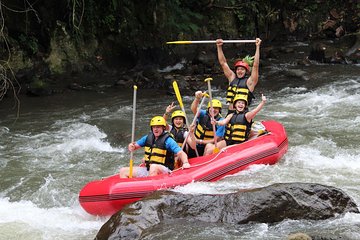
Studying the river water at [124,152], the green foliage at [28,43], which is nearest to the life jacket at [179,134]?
the river water at [124,152]

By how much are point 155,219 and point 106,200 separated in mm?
973

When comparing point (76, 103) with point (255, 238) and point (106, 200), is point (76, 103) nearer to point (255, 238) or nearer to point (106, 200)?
point (106, 200)

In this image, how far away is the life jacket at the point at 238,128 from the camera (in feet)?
21.5

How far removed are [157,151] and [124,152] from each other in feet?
7.92

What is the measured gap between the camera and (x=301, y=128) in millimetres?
8781

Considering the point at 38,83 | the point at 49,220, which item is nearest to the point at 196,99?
the point at 49,220

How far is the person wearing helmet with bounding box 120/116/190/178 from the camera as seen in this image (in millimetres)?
5688

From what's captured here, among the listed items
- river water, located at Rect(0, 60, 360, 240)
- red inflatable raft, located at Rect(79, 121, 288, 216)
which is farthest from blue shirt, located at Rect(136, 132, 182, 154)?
river water, located at Rect(0, 60, 360, 240)

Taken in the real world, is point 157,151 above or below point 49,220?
above

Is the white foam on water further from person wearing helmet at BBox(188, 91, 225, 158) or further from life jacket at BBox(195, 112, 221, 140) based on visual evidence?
life jacket at BBox(195, 112, 221, 140)

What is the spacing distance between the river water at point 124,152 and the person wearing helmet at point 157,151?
0.53 m

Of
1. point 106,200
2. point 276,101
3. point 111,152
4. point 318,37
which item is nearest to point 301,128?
point 276,101

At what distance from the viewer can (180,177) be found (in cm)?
538

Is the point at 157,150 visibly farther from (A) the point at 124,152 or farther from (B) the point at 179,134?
(A) the point at 124,152
